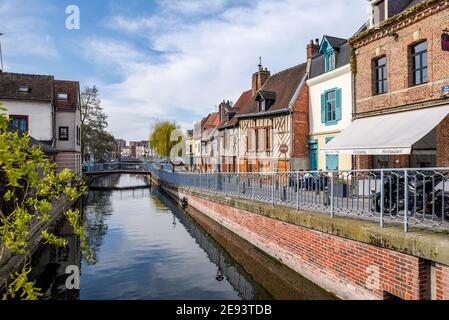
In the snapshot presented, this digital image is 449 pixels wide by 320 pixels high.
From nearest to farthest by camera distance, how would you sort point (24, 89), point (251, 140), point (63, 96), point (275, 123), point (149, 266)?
point (149, 266)
point (275, 123)
point (251, 140)
point (24, 89)
point (63, 96)

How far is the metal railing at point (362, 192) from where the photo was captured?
5.63 meters

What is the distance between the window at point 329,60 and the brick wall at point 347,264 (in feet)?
35.3

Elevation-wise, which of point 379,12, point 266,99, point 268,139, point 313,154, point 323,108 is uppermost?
point 379,12

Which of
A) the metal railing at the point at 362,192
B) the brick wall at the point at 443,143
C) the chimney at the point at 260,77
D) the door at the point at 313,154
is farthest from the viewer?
the chimney at the point at 260,77

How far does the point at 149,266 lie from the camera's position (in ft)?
33.6

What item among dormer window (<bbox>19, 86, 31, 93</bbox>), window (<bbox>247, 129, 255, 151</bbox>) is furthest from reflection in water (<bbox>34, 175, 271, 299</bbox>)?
dormer window (<bbox>19, 86, 31, 93</bbox>)

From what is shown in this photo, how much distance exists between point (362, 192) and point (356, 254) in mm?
1912

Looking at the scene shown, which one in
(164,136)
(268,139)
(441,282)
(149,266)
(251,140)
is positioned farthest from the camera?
(164,136)

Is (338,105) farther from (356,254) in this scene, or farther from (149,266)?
(149,266)

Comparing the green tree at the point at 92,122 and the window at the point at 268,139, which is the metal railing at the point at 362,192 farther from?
the green tree at the point at 92,122

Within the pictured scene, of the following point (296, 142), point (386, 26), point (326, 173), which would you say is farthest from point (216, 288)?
point (296, 142)

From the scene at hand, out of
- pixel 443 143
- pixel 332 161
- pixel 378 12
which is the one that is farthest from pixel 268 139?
pixel 443 143

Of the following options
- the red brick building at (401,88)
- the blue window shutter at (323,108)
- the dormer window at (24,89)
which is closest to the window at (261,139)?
the blue window shutter at (323,108)
